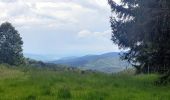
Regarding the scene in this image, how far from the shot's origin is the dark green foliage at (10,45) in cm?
8294

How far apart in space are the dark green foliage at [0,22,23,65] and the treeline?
5634 centimetres

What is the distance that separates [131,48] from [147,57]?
4.07 meters

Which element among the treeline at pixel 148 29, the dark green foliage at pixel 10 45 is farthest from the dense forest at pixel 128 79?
the dark green foliage at pixel 10 45

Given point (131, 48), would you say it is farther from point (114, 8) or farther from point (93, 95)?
point (93, 95)

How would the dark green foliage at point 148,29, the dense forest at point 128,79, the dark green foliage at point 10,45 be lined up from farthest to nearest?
1. the dark green foliage at point 10,45
2. the dark green foliage at point 148,29
3. the dense forest at point 128,79

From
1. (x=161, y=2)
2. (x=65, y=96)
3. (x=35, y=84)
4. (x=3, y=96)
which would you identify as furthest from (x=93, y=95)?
(x=161, y=2)

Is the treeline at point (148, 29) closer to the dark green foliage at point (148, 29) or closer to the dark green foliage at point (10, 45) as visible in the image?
the dark green foliage at point (148, 29)

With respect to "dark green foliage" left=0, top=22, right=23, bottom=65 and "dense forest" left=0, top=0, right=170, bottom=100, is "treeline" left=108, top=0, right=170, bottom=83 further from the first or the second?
"dark green foliage" left=0, top=22, right=23, bottom=65

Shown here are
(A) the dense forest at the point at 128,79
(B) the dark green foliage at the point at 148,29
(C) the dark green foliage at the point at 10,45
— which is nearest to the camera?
(A) the dense forest at the point at 128,79

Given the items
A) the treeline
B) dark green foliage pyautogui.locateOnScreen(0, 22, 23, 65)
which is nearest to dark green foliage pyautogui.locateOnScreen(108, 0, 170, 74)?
the treeline

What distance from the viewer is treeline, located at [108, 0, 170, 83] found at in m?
21.6

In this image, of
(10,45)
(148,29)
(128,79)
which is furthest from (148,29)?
(10,45)

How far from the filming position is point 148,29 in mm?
22500

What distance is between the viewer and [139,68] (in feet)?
93.7
